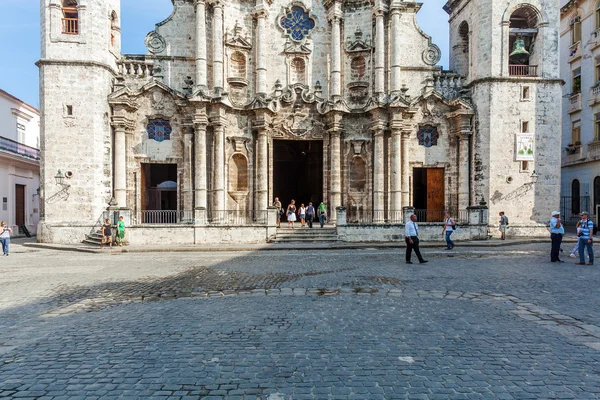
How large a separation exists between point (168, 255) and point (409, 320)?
1116 centimetres

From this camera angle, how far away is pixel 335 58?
21812mm

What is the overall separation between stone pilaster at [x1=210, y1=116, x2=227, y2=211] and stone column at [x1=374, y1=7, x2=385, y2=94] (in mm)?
9523

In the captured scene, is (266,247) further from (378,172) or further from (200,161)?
(378,172)

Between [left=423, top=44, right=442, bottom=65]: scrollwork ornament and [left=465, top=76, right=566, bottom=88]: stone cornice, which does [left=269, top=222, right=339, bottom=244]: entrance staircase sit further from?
[left=423, top=44, right=442, bottom=65]: scrollwork ornament

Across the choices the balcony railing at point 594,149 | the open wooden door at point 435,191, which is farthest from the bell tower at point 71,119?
the balcony railing at point 594,149

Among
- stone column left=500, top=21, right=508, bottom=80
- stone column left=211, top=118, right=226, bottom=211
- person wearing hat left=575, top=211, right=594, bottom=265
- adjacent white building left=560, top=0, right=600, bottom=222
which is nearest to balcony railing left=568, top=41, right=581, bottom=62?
adjacent white building left=560, top=0, right=600, bottom=222

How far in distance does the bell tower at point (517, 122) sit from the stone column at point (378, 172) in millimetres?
5535

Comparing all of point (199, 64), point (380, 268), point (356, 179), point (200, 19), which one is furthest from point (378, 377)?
point (200, 19)

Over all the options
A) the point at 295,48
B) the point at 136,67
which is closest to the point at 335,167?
the point at 295,48

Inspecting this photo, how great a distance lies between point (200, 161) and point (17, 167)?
14.5 metres

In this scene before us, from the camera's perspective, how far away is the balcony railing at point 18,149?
2342 centimetres

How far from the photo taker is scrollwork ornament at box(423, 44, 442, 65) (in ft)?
74.1

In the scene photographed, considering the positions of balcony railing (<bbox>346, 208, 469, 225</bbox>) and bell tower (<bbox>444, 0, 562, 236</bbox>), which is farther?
balcony railing (<bbox>346, 208, 469, 225</bbox>)

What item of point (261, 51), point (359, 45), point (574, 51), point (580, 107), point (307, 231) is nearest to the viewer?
point (307, 231)
